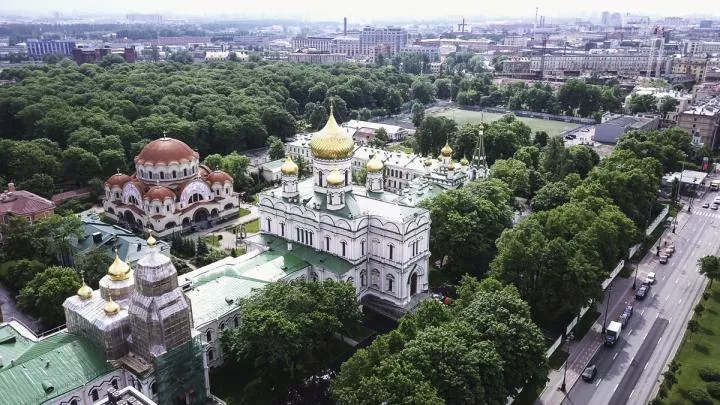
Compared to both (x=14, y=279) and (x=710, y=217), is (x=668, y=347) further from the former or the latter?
(x=14, y=279)

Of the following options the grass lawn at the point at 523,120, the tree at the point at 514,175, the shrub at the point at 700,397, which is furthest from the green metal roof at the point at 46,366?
the grass lawn at the point at 523,120

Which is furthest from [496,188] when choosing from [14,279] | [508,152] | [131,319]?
[14,279]

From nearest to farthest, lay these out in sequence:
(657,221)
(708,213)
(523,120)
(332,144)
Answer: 1. (332,144)
2. (657,221)
3. (708,213)
4. (523,120)

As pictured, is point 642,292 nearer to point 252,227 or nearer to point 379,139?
point 252,227

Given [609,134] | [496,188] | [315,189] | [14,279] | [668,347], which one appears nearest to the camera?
[668,347]

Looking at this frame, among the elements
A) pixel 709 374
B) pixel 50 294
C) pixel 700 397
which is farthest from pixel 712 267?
pixel 50 294

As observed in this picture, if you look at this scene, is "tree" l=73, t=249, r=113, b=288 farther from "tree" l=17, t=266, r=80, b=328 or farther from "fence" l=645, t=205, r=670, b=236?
"fence" l=645, t=205, r=670, b=236
